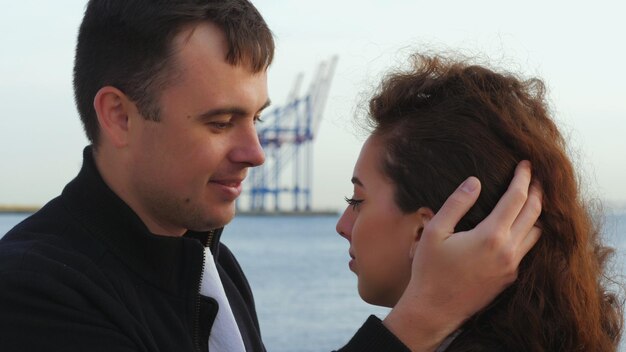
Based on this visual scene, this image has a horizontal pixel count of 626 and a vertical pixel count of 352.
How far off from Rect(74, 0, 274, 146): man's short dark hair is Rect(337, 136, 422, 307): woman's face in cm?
38

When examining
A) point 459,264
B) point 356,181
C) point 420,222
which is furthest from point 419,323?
point 356,181

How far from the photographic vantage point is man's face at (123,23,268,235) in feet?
7.14

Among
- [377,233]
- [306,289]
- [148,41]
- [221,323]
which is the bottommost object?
[306,289]

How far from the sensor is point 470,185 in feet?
5.98

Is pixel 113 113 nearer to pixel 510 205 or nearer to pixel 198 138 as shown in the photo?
pixel 198 138

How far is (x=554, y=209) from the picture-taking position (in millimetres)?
1847

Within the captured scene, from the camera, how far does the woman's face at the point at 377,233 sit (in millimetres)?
1958

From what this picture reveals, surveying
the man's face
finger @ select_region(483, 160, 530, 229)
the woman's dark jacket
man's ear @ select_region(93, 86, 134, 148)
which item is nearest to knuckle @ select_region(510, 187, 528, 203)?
finger @ select_region(483, 160, 530, 229)

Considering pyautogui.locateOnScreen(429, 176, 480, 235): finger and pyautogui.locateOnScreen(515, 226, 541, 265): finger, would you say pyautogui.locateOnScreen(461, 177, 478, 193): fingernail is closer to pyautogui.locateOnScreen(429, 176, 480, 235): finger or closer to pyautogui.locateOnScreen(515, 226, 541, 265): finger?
pyautogui.locateOnScreen(429, 176, 480, 235): finger

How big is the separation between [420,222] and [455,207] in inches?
5.9

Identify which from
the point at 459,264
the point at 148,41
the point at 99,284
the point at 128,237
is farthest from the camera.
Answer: the point at 148,41

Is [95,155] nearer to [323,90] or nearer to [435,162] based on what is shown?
[435,162]

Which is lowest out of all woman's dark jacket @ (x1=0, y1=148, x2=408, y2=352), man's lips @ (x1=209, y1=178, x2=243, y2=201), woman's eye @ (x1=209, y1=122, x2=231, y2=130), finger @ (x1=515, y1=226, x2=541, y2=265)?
woman's dark jacket @ (x1=0, y1=148, x2=408, y2=352)

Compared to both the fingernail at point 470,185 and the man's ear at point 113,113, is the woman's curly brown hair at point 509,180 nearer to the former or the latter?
the fingernail at point 470,185
